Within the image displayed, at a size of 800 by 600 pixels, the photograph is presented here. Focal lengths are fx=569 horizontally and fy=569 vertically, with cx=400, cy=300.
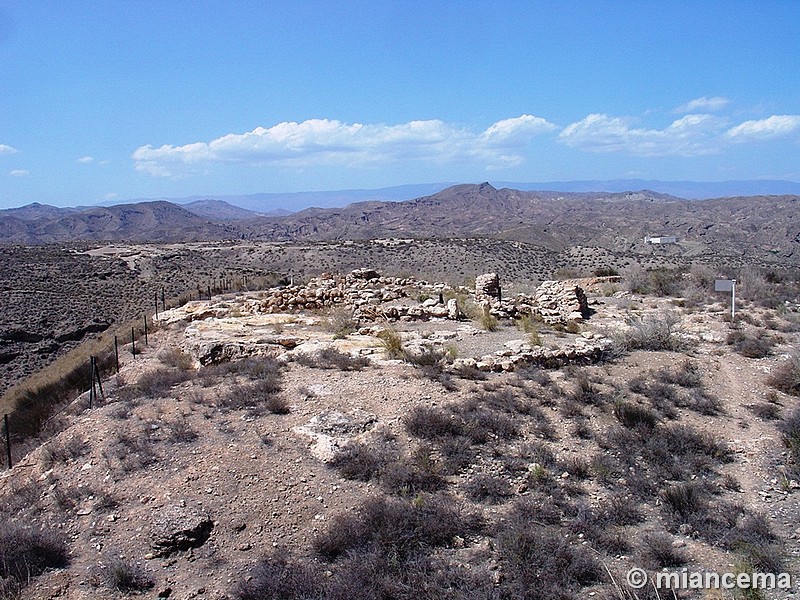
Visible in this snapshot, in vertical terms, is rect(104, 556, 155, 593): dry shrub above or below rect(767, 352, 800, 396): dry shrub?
below

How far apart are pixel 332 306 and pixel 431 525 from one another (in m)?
12.9

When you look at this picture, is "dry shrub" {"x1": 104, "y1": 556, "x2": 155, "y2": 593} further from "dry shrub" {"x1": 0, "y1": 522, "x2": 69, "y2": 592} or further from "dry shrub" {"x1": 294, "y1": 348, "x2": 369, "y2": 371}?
"dry shrub" {"x1": 294, "y1": 348, "x2": 369, "y2": 371}

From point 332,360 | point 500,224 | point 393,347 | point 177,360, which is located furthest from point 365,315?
point 500,224

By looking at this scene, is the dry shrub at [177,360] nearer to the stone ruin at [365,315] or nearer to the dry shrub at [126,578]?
the stone ruin at [365,315]

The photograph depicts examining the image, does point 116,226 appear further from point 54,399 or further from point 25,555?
point 25,555

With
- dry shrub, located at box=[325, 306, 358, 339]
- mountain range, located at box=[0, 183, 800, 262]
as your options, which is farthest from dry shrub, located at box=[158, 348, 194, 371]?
mountain range, located at box=[0, 183, 800, 262]

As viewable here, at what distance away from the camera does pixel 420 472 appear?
296 inches

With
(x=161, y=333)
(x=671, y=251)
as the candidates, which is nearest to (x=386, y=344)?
(x=161, y=333)

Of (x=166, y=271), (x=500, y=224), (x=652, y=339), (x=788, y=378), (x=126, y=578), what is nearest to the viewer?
(x=126, y=578)

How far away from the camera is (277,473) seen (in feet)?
25.5

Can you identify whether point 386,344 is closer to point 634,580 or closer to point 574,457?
point 574,457

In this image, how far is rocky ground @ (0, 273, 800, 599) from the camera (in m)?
5.90

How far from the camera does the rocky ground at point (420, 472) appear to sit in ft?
19.4

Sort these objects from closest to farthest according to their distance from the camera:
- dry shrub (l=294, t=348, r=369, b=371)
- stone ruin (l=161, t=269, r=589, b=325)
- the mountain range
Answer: dry shrub (l=294, t=348, r=369, b=371) < stone ruin (l=161, t=269, r=589, b=325) < the mountain range
